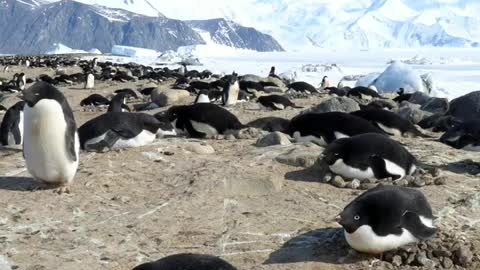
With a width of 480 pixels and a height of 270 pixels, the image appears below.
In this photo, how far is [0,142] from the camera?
26.1ft

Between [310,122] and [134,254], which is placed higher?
[310,122]

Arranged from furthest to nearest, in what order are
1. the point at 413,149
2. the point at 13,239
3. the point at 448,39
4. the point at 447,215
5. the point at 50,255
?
the point at 448,39 < the point at 413,149 < the point at 447,215 < the point at 13,239 < the point at 50,255

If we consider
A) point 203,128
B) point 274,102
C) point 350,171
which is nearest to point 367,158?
point 350,171

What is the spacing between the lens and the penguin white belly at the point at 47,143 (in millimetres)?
4945

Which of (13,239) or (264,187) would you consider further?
(264,187)

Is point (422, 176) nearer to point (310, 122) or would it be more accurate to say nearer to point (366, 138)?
point (366, 138)

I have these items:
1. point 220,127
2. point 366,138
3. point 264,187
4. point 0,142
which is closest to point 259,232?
point 264,187

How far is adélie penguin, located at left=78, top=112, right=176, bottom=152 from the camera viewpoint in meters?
6.51

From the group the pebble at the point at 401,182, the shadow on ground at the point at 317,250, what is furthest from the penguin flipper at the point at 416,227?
the pebble at the point at 401,182

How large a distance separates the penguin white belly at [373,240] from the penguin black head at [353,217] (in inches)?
1.2

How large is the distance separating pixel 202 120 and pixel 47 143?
2906 millimetres

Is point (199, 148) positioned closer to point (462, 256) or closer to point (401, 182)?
point (401, 182)

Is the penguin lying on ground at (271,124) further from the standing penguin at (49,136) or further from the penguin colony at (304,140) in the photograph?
the standing penguin at (49,136)

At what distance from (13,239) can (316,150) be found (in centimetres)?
303
